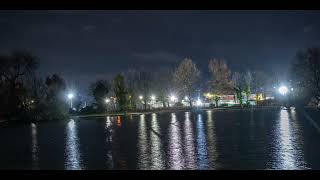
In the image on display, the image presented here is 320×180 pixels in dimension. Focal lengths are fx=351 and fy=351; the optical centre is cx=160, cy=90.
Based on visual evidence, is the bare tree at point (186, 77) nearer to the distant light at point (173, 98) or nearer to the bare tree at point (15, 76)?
the distant light at point (173, 98)

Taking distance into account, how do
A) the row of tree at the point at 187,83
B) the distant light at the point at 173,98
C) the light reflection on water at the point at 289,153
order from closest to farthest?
the light reflection on water at the point at 289,153 → the row of tree at the point at 187,83 → the distant light at the point at 173,98

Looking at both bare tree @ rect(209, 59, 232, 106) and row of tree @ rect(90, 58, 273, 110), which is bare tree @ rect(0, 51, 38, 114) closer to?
row of tree @ rect(90, 58, 273, 110)

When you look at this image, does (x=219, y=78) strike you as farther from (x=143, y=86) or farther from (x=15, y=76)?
(x=15, y=76)

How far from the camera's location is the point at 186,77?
75.1 metres

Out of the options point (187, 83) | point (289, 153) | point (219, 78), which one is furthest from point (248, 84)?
point (289, 153)

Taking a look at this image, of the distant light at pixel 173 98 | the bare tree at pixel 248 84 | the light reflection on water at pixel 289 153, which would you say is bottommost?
the light reflection on water at pixel 289 153

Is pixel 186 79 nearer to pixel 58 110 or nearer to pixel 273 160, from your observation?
pixel 58 110

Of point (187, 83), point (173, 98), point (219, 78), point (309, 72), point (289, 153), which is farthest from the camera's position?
point (173, 98)

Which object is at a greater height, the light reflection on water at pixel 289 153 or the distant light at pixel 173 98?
the distant light at pixel 173 98

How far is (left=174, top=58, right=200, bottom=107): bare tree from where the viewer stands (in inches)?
2936

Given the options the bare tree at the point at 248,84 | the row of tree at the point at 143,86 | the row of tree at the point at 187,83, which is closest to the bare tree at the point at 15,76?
the row of tree at the point at 143,86

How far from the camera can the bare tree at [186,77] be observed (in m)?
74.6
